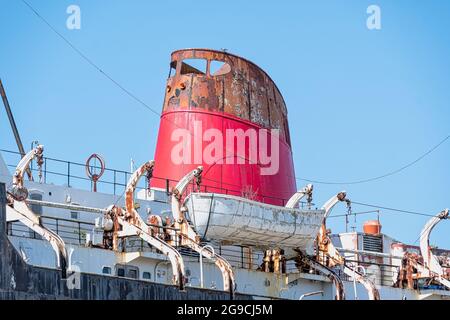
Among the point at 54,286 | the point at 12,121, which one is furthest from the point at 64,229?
the point at 54,286

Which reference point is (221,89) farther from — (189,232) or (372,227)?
(372,227)

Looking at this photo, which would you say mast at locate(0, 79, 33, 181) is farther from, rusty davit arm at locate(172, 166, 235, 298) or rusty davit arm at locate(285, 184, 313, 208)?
rusty davit arm at locate(285, 184, 313, 208)

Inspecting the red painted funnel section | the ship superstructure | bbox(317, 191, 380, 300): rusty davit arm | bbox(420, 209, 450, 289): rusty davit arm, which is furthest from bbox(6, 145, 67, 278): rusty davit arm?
bbox(420, 209, 450, 289): rusty davit arm

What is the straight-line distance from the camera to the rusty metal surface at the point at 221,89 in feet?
113

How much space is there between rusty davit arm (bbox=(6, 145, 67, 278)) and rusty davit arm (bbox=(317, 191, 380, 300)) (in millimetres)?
10117

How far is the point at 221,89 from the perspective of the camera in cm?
3462

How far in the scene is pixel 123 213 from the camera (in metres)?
28.9

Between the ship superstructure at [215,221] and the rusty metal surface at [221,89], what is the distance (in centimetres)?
3

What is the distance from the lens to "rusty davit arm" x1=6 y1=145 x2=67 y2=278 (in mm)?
25719

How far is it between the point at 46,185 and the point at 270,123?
8.85 meters
